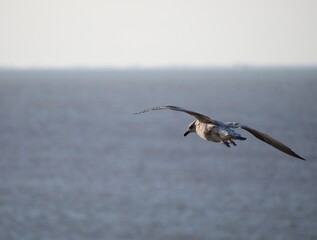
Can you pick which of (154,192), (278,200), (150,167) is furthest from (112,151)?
(278,200)

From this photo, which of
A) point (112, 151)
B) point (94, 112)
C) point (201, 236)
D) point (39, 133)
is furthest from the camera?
point (94, 112)

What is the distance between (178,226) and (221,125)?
2180 cm

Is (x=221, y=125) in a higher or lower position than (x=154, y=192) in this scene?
higher

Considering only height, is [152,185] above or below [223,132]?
below

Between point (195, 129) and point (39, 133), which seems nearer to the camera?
point (195, 129)

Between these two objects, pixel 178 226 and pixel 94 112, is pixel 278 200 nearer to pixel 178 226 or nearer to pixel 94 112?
pixel 178 226

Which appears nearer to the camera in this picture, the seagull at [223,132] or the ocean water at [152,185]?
the seagull at [223,132]

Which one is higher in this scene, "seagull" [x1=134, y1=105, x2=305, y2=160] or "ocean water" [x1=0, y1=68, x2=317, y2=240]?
"seagull" [x1=134, y1=105, x2=305, y2=160]

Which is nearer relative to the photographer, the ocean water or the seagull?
the seagull

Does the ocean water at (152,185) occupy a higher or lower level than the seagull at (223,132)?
lower

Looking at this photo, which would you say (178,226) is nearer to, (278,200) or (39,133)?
(278,200)

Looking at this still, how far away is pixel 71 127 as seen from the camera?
78125 millimetres

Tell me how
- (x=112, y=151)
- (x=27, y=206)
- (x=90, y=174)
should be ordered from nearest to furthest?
(x=27, y=206) → (x=90, y=174) → (x=112, y=151)

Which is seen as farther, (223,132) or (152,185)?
(152,185)
